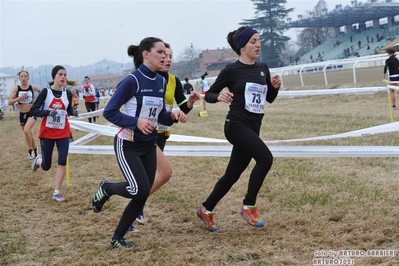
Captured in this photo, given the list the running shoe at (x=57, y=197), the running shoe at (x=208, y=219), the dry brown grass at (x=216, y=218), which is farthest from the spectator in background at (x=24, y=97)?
the running shoe at (x=208, y=219)

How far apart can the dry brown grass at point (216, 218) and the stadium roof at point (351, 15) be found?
182ft

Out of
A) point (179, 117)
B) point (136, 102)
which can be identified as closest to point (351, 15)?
point (179, 117)

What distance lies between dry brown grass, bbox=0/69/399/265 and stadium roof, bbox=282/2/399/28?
55536 mm

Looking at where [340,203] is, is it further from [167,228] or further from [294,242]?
[167,228]

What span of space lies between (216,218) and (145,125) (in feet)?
5.99

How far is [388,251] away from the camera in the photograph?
3.91 m

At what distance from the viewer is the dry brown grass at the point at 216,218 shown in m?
4.20

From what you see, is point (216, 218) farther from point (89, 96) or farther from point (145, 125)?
point (89, 96)

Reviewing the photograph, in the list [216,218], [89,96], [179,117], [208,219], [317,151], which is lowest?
[216,218]

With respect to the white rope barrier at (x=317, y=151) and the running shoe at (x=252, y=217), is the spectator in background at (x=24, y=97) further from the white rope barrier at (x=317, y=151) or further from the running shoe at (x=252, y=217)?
the running shoe at (x=252, y=217)

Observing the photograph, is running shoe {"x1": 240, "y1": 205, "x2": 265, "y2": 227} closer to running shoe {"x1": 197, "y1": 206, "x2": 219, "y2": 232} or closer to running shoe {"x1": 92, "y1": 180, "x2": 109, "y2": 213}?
running shoe {"x1": 197, "y1": 206, "x2": 219, "y2": 232}

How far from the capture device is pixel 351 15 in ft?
205

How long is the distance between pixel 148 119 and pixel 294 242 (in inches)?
70.6

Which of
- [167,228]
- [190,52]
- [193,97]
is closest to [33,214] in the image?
[167,228]
